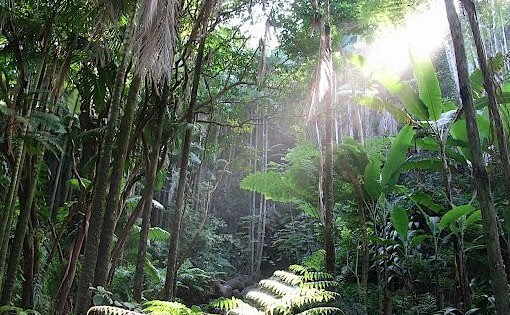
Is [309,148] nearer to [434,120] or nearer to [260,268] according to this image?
[434,120]

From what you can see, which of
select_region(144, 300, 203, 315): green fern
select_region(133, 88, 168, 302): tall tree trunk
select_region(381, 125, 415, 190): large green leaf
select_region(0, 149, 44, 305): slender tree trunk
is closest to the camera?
select_region(144, 300, 203, 315): green fern

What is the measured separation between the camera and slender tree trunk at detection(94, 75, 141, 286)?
308 cm

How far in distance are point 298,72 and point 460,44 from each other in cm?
513

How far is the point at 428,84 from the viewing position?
4.81m

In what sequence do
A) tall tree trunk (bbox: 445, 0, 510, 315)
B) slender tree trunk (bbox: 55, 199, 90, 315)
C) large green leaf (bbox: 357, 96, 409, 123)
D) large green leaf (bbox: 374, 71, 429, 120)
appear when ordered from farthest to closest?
large green leaf (bbox: 357, 96, 409, 123), large green leaf (bbox: 374, 71, 429, 120), slender tree trunk (bbox: 55, 199, 90, 315), tall tree trunk (bbox: 445, 0, 510, 315)

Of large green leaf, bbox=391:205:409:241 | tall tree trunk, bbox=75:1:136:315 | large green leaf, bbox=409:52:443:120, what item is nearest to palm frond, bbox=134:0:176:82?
tall tree trunk, bbox=75:1:136:315

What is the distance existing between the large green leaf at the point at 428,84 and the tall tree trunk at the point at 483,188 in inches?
68.8

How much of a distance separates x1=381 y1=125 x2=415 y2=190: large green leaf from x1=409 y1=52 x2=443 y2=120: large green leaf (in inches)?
17.8

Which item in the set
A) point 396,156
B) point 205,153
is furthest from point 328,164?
point 205,153

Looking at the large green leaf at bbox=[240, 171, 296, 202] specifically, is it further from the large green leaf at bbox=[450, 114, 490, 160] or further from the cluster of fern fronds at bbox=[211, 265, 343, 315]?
the cluster of fern fronds at bbox=[211, 265, 343, 315]

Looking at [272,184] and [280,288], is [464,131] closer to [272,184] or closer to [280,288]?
[280,288]

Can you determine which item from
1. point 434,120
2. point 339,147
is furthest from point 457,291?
A: point 339,147

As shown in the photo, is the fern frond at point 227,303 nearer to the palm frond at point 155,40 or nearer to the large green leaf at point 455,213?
the palm frond at point 155,40

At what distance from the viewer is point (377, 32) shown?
963cm
